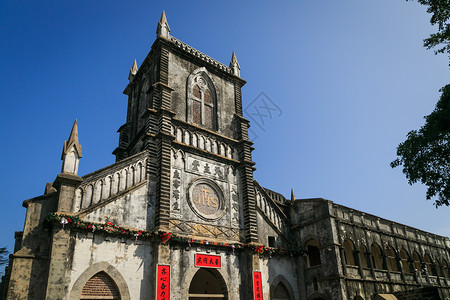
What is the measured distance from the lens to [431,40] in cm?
1608

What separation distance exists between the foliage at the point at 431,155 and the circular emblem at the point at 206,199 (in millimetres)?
10619

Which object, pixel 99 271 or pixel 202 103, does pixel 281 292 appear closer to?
pixel 99 271

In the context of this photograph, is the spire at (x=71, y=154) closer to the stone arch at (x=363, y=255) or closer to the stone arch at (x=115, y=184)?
the stone arch at (x=115, y=184)

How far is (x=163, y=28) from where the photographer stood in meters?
24.0

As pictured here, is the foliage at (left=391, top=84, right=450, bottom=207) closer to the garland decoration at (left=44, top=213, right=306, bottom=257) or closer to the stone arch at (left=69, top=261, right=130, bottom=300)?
the garland decoration at (left=44, top=213, right=306, bottom=257)

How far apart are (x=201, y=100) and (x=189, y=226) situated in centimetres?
929

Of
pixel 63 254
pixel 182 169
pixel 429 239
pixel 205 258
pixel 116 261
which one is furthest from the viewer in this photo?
pixel 429 239

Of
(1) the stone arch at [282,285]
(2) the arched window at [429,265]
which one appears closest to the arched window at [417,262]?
(2) the arched window at [429,265]

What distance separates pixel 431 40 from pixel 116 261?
18.1 metres

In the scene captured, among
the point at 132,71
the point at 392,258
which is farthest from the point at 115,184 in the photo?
the point at 392,258

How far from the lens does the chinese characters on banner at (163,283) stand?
1628 cm

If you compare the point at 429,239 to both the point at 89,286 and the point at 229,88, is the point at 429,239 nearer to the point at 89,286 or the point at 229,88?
the point at 229,88

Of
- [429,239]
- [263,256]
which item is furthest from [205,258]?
[429,239]

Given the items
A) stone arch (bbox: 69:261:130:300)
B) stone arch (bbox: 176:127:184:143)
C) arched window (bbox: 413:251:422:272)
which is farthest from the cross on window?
arched window (bbox: 413:251:422:272)
